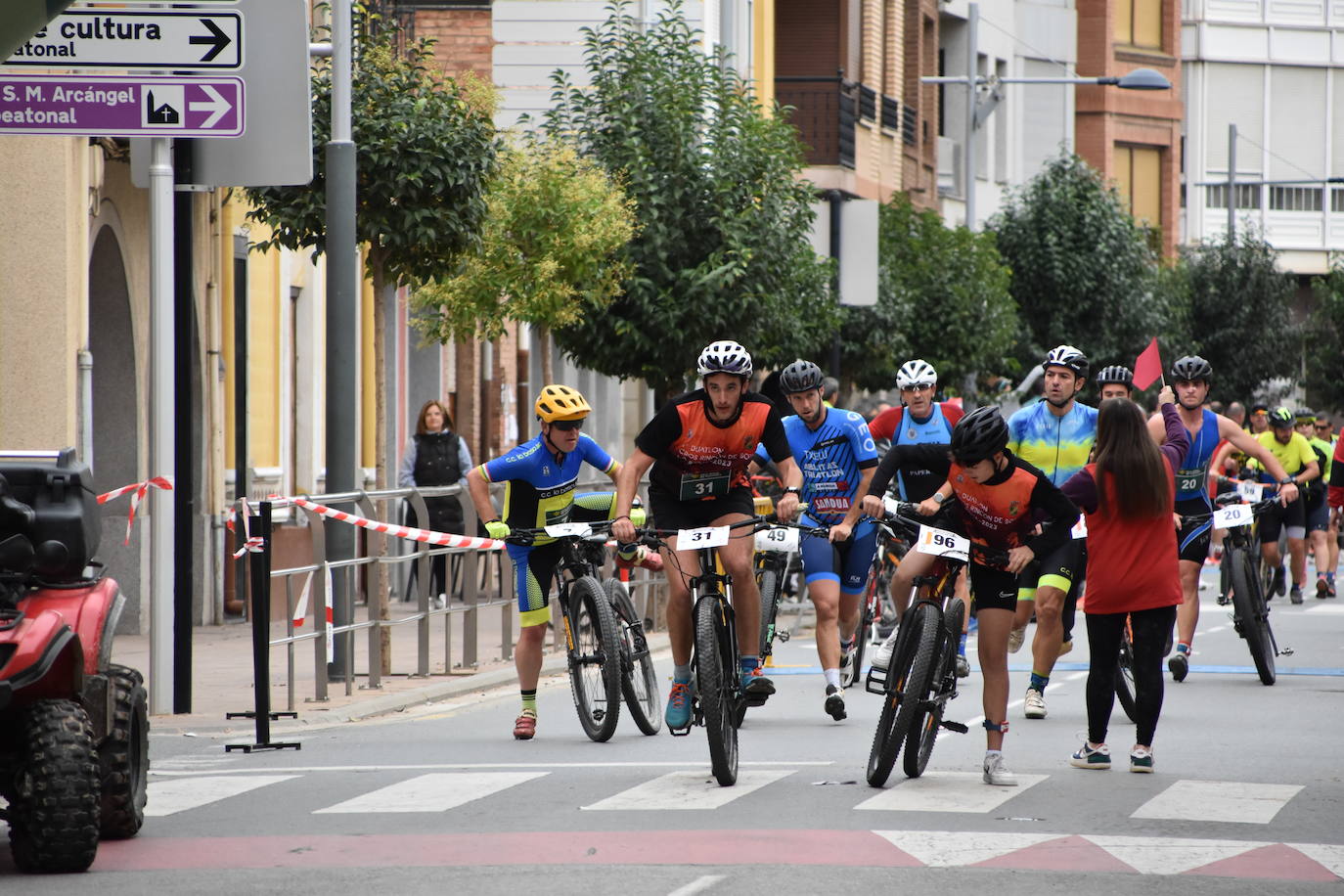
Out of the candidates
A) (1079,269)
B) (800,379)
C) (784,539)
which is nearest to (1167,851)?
(800,379)

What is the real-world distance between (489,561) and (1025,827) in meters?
9.15

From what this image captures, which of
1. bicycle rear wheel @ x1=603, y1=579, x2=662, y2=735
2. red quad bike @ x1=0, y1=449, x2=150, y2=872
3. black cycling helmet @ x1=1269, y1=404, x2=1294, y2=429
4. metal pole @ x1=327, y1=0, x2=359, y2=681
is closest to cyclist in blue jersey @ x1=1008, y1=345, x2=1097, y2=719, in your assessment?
bicycle rear wheel @ x1=603, y1=579, x2=662, y2=735

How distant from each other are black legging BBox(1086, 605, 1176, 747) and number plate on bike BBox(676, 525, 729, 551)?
1.65 metres

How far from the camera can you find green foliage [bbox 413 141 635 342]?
2261 cm

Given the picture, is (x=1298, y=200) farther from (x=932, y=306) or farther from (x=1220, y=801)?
(x=1220, y=801)

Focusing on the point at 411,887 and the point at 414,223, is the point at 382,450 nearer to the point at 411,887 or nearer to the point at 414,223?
the point at 414,223

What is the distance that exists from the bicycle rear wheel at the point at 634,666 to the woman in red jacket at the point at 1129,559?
2.38 metres

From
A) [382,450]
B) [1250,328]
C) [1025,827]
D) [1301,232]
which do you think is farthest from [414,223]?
[1301,232]

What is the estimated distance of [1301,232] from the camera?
230ft

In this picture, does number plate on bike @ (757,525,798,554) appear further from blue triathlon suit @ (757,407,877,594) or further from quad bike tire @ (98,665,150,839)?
quad bike tire @ (98,665,150,839)

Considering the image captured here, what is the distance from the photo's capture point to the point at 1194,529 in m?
15.4

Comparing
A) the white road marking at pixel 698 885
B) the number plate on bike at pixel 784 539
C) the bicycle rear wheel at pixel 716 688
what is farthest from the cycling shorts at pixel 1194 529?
the white road marking at pixel 698 885

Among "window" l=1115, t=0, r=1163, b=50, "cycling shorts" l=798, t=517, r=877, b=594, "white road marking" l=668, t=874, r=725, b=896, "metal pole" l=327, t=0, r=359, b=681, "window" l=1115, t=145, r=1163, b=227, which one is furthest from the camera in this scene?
"window" l=1115, t=0, r=1163, b=50

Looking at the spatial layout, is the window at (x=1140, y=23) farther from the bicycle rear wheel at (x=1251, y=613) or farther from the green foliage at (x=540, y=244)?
the bicycle rear wheel at (x=1251, y=613)
